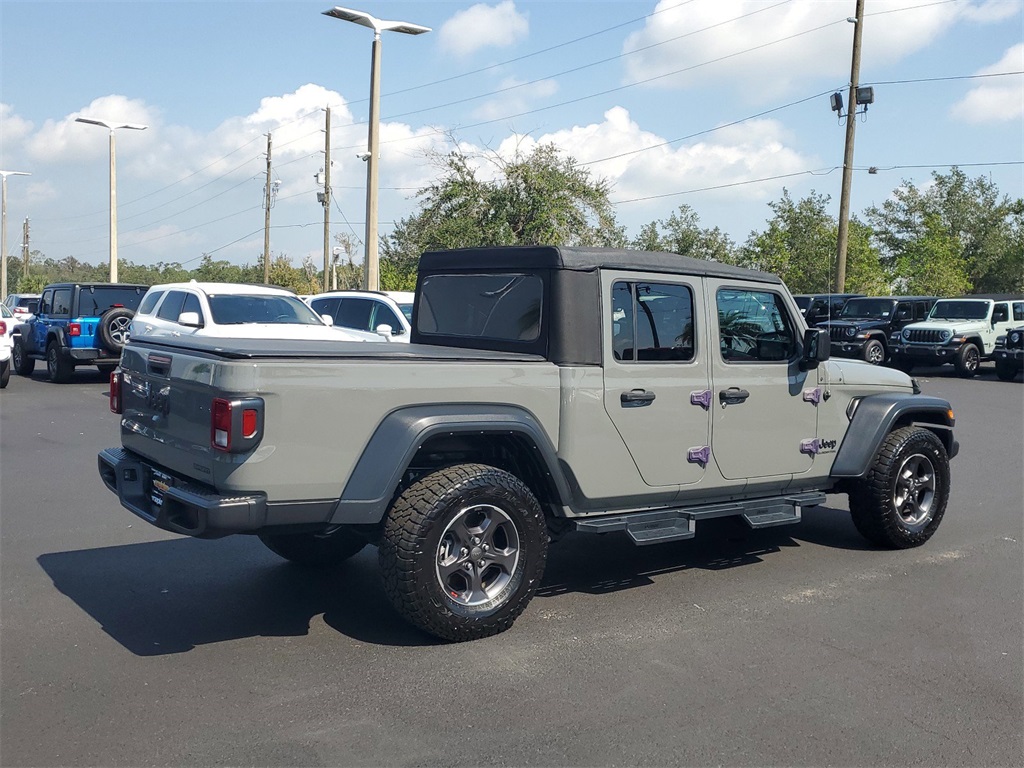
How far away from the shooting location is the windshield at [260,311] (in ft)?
44.5

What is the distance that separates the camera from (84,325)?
1788 centimetres

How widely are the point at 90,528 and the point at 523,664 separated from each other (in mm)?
3966

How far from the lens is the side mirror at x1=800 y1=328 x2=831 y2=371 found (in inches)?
242

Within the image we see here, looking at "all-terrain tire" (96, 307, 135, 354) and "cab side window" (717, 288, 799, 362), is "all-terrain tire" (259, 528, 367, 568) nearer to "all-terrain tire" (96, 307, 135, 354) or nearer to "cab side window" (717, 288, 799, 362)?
"cab side window" (717, 288, 799, 362)

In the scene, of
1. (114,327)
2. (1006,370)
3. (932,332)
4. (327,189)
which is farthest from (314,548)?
(327,189)

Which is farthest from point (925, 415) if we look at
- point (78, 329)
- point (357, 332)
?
point (78, 329)

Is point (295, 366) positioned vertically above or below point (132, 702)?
above

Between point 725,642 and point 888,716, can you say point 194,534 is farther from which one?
point 888,716

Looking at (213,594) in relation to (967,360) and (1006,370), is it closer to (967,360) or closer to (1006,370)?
(1006,370)

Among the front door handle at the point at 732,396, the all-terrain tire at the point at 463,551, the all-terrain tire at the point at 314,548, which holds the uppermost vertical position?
the front door handle at the point at 732,396

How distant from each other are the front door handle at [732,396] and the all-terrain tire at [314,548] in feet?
7.48

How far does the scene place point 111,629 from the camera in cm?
496

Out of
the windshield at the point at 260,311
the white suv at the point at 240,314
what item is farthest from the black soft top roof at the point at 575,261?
the windshield at the point at 260,311

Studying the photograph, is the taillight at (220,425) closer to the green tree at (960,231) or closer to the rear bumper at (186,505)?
the rear bumper at (186,505)
